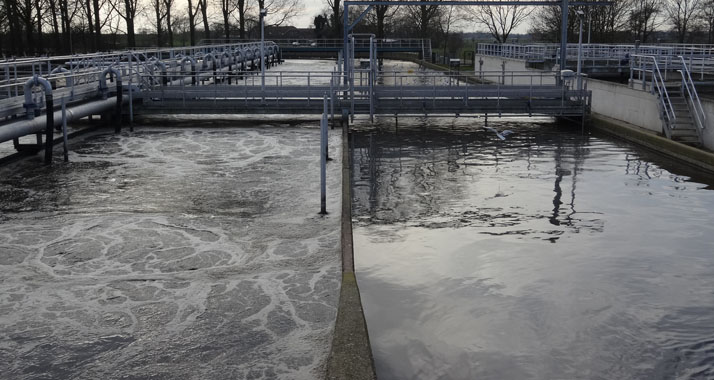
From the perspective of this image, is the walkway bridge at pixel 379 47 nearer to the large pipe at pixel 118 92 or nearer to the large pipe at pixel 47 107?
the large pipe at pixel 118 92

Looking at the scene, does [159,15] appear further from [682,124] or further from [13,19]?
[682,124]

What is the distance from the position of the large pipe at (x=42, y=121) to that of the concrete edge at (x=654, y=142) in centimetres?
1339

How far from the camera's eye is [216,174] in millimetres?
15391

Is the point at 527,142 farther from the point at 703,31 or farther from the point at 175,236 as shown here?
the point at 703,31

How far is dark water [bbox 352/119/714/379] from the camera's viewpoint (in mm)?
7293

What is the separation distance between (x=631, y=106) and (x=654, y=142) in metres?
3.02

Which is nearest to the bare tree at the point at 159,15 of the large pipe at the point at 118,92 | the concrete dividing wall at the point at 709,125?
the large pipe at the point at 118,92

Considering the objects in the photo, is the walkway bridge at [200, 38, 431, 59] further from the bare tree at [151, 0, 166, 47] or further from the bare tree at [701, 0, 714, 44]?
the bare tree at [701, 0, 714, 44]

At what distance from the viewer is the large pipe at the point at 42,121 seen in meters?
15.5

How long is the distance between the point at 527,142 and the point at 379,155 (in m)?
4.47

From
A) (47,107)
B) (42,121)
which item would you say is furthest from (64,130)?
(47,107)

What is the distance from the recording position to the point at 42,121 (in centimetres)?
1686

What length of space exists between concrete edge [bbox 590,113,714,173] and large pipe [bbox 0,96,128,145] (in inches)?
527

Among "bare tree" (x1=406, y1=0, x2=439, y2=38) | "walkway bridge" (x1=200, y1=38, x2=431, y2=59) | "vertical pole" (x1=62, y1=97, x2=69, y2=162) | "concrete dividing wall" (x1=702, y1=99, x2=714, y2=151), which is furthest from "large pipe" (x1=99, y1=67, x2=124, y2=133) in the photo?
"bare tree" (x1=406, y1=0, x2=439, y2=38)
